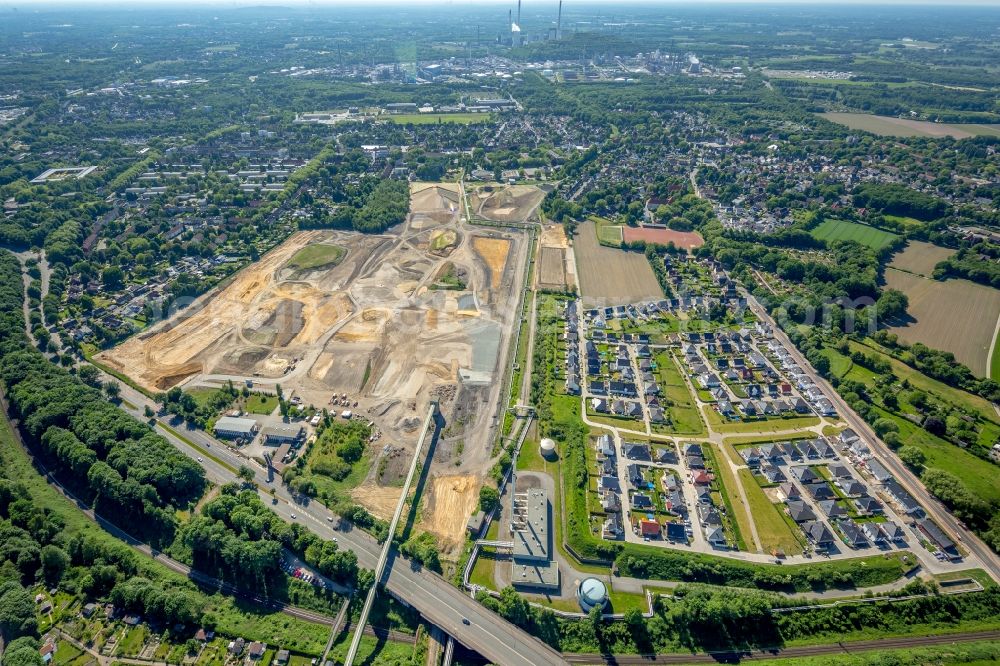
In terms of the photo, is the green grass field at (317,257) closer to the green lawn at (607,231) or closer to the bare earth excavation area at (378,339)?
the bare earth excavation area at (378,339)

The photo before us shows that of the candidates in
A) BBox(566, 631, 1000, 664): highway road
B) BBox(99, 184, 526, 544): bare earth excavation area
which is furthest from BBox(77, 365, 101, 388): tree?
BBox(566, 631, 1000, 664): highway road

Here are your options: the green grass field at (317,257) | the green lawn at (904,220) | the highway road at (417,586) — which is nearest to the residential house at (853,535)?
the highway road at (417,586)

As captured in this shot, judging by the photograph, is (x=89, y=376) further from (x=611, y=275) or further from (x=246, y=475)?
(x=611, y=275)

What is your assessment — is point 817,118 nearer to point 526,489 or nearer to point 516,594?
point 526,489

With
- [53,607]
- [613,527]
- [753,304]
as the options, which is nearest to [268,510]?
[53,607]

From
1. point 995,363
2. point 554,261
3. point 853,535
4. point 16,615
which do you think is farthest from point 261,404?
point 995,363

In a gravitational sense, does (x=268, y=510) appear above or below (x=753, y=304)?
below
